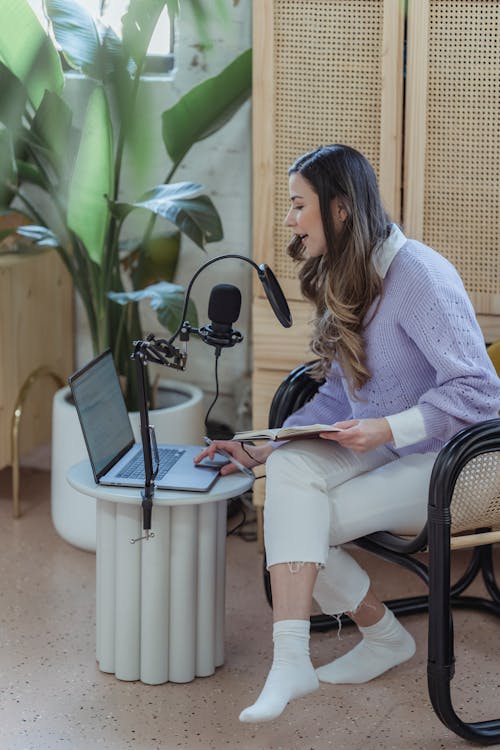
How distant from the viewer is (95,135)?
285cm

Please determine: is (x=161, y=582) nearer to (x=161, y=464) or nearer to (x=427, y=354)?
(x=161, y=464)

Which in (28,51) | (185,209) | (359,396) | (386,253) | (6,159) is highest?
(28,51)

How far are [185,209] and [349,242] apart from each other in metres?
0.76

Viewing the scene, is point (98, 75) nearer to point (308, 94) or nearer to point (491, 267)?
point (308, 94)

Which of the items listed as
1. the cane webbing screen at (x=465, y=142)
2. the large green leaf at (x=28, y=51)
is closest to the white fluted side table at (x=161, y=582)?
the cane webbing screen at (x=465, y=142)

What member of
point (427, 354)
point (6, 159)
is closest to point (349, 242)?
point (427, 354)

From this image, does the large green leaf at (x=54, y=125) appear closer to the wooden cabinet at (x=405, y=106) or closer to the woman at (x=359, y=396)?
the wooden cabinet at (x=405, y=106)

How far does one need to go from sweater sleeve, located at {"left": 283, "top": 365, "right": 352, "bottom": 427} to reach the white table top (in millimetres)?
197

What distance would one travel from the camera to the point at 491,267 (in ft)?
9.21

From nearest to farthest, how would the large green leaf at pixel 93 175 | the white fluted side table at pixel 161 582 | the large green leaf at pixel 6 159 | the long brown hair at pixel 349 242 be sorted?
the long brown hair at pixel 349 242, the white fluted side table at pixel 161 582, the large green leaf at pixel 93 175, the large green leaf at pixel 6 159

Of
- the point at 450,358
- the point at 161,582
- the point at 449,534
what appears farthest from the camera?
the point at 161,582

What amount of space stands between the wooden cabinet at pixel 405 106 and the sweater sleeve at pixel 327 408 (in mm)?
556

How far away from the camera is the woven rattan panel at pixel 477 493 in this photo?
2090 mm

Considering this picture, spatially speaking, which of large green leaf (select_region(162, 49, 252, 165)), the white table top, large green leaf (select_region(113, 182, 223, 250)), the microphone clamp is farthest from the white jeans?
large green leaf (select_region(162, 49, 252, 165))
